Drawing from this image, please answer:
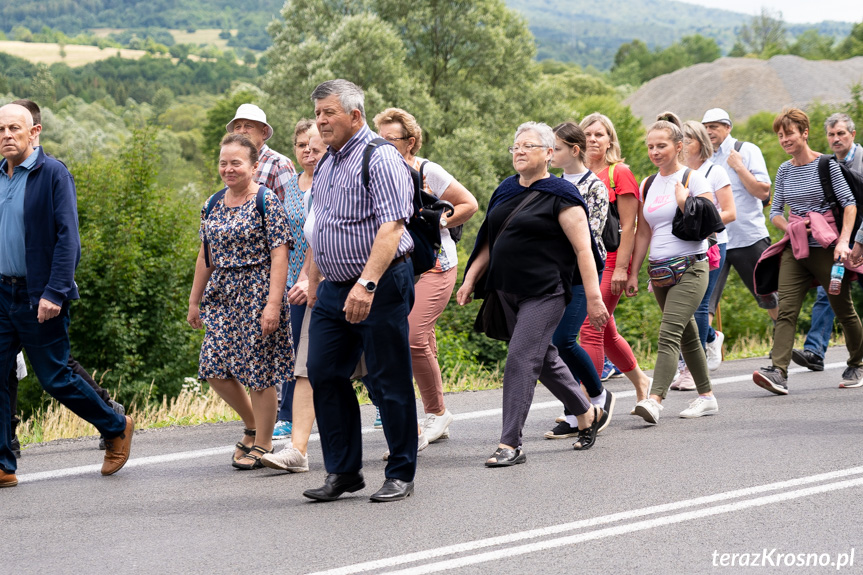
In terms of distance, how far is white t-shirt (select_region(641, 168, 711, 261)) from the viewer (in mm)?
7156

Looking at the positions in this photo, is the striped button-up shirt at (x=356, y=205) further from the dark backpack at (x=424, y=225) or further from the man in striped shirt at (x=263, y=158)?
the man in striped shirt at (x=263, y=158)

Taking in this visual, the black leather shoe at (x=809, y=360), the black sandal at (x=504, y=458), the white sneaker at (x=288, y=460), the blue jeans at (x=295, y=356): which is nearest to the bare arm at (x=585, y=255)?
the black sandal at (x=504, y=458)

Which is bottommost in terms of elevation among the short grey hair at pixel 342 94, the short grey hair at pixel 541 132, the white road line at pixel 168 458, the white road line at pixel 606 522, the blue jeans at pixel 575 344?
the white road line at pixel 168 458

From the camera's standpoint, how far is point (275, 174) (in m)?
6.74

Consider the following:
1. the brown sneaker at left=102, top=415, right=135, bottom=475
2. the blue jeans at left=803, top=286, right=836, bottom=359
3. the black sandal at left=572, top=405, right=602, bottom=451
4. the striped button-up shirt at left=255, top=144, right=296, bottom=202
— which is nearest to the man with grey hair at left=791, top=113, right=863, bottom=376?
the blue jeans at left=803, top=286, right=836, bottom=359

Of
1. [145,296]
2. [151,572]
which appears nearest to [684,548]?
[151,572]

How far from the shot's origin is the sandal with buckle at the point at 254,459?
19.8ft

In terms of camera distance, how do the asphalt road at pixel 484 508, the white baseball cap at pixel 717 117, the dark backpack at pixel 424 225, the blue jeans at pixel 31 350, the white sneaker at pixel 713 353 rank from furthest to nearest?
the white sneaker at pixel 713 353, the white baseball cap at pixel 717 117, the blue jeans at pixel 31 350, the dark backpack at pixel 424 225, the asphalt road at pixel 484 508

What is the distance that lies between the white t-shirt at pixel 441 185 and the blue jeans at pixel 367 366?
1.20 m

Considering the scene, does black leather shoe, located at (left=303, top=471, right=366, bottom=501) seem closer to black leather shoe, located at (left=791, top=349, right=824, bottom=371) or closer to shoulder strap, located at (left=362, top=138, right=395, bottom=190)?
shoulder strap, located at (left=362, top=138, right=395, bottom=190)

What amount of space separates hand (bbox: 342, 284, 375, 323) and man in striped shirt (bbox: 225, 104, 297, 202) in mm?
1966

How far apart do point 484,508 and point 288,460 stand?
135cm

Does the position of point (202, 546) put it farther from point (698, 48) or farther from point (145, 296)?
point (698, 48)

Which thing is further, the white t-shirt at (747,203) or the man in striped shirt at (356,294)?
the white t-shirt at (747,203)
